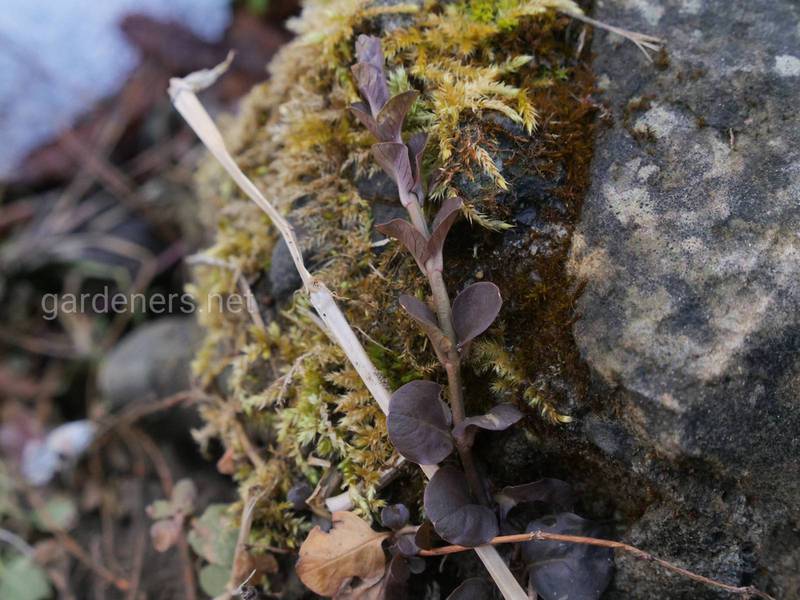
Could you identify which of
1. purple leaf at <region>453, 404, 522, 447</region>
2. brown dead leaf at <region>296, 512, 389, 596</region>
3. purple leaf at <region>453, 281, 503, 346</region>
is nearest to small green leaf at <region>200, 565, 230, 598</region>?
brown dead leaf at <region>296, 512, 389, 596</region>

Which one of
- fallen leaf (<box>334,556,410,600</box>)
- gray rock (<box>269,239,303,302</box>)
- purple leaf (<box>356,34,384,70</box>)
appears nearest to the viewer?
fallen leaf (<box>334,556,410,600</box>)

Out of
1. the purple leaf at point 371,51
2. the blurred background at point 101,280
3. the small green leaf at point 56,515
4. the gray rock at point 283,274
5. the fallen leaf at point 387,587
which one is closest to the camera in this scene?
the fallen leaf at point 387,587

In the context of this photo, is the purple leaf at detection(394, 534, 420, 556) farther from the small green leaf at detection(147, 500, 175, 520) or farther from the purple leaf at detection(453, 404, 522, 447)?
the small green leaf at detection(147, 500, 175, 520)

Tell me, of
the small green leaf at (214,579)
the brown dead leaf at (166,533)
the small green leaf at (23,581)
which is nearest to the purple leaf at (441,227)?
the small green leaf at (214,579)

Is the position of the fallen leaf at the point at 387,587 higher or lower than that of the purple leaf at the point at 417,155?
lower

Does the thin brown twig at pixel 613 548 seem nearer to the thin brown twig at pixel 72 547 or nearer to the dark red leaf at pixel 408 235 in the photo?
the dark red leaf at pixel 408 235

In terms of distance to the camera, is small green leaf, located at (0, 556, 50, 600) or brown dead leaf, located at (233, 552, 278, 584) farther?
small green leaf, located at (0, 556, 50, 600)

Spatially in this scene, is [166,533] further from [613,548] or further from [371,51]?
[371,51]
